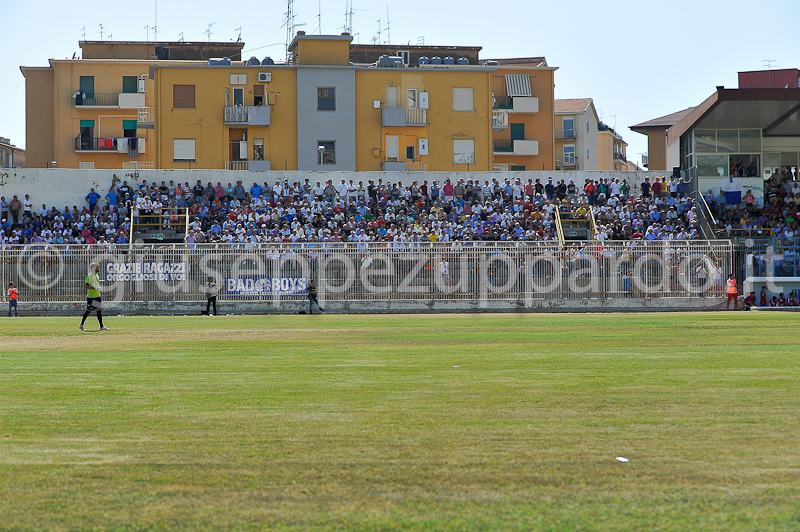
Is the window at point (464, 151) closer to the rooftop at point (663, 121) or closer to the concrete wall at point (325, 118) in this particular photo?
the concrete wall at point (325, 118)

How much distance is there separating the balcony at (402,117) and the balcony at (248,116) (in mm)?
7292

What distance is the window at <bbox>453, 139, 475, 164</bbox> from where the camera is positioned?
5666cm

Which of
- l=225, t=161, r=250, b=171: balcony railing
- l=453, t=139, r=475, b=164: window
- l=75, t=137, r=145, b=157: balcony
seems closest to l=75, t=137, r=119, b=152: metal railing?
l=75, t=137, r=145, b=157: balcony

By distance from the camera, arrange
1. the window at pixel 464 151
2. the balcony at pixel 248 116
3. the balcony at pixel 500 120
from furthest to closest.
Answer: the balcony at pixel 500 120, the window at pixel 464 151, the balcony at pixel 248 116

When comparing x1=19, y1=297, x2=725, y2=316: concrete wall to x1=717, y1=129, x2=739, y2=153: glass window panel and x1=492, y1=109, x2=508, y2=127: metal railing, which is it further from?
x1=492, y1=109, x2=508, y2=127: metal railing

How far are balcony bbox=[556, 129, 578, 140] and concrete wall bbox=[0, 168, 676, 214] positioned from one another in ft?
126

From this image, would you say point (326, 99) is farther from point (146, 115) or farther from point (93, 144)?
point (93, 144)

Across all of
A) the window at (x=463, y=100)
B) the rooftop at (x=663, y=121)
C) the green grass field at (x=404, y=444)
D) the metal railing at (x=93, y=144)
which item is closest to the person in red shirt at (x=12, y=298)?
the green grass field at (x=404, y=444)

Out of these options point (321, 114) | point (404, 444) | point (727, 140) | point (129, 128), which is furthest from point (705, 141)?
point (129, 128)

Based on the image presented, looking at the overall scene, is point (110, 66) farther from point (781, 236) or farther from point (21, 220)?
point (781, 236)

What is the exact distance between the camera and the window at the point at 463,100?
56969 mm

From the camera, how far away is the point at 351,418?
723cm

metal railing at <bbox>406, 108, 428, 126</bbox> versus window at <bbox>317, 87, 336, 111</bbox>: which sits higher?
window at <bbox>317, 87, 336, 111</bbox>

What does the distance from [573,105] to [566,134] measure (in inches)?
146
